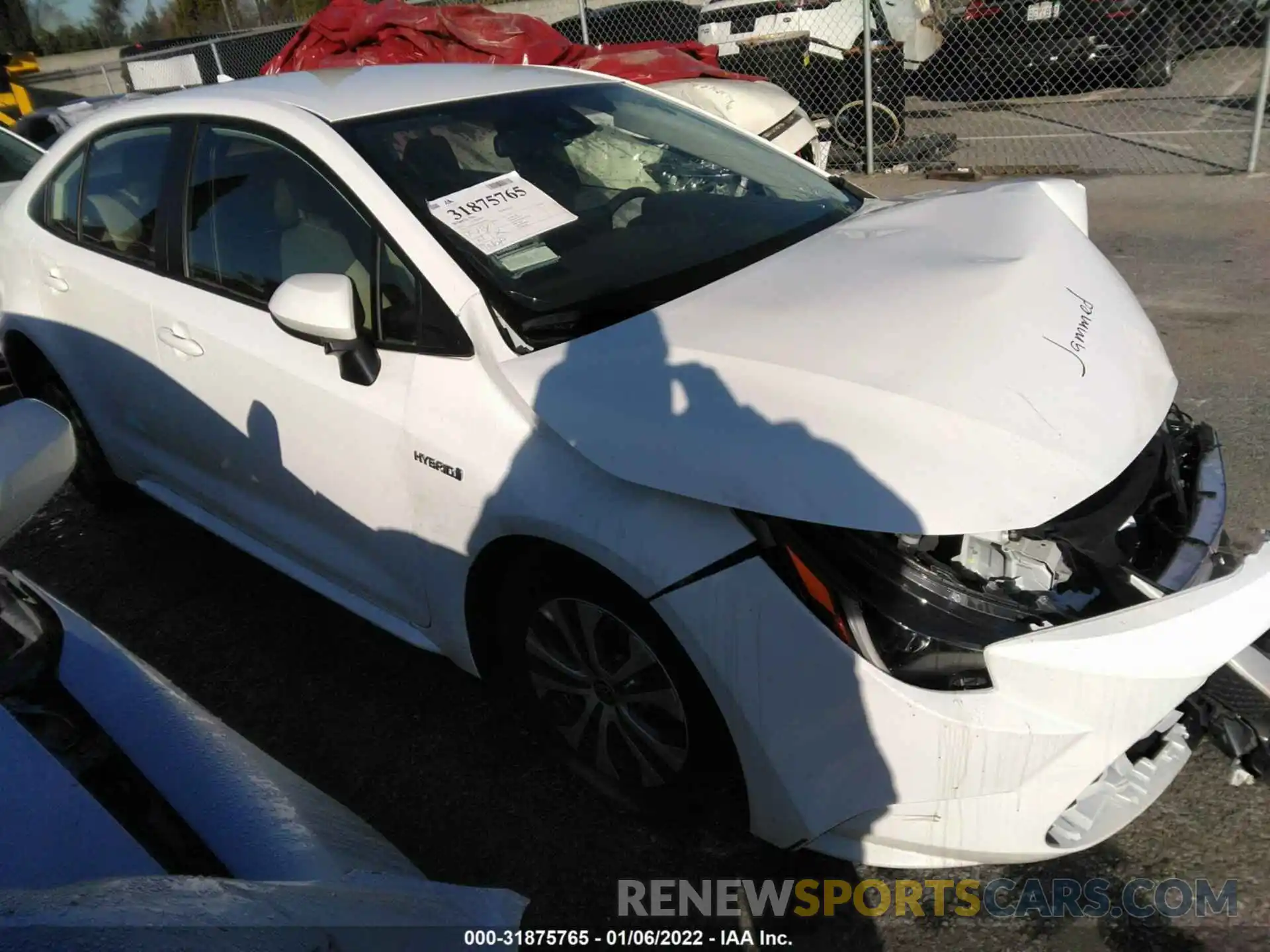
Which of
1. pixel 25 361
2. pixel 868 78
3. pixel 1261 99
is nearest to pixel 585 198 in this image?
pixel 25 361

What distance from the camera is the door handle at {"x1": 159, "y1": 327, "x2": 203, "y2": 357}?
9.81 feet

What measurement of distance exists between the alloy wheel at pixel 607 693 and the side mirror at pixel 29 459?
105cm

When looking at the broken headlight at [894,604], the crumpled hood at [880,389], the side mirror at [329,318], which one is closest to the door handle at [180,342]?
the side mirror at [329,318]

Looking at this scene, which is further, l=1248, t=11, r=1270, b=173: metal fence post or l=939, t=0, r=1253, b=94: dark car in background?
l=939, t=0, r=1253, b=94: dark car in background

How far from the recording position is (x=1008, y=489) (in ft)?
5.94

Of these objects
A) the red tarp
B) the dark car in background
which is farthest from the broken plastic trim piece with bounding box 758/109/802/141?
the dark car in background

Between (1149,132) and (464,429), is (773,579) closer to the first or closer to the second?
(464,429)

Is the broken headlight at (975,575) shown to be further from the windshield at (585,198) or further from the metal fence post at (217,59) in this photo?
the metal fence post at (217,59)

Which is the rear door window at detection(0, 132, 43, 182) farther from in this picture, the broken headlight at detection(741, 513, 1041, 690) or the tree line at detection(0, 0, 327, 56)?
the tree line at detection(0, 0, 327, 56)

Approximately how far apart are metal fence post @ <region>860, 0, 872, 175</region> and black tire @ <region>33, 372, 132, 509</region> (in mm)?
7150

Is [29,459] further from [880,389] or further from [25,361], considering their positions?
[25,361]

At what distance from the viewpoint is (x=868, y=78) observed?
28.5ft

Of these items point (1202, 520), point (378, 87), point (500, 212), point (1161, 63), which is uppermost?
point (378, 87)

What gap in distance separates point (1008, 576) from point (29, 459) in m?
1.92
